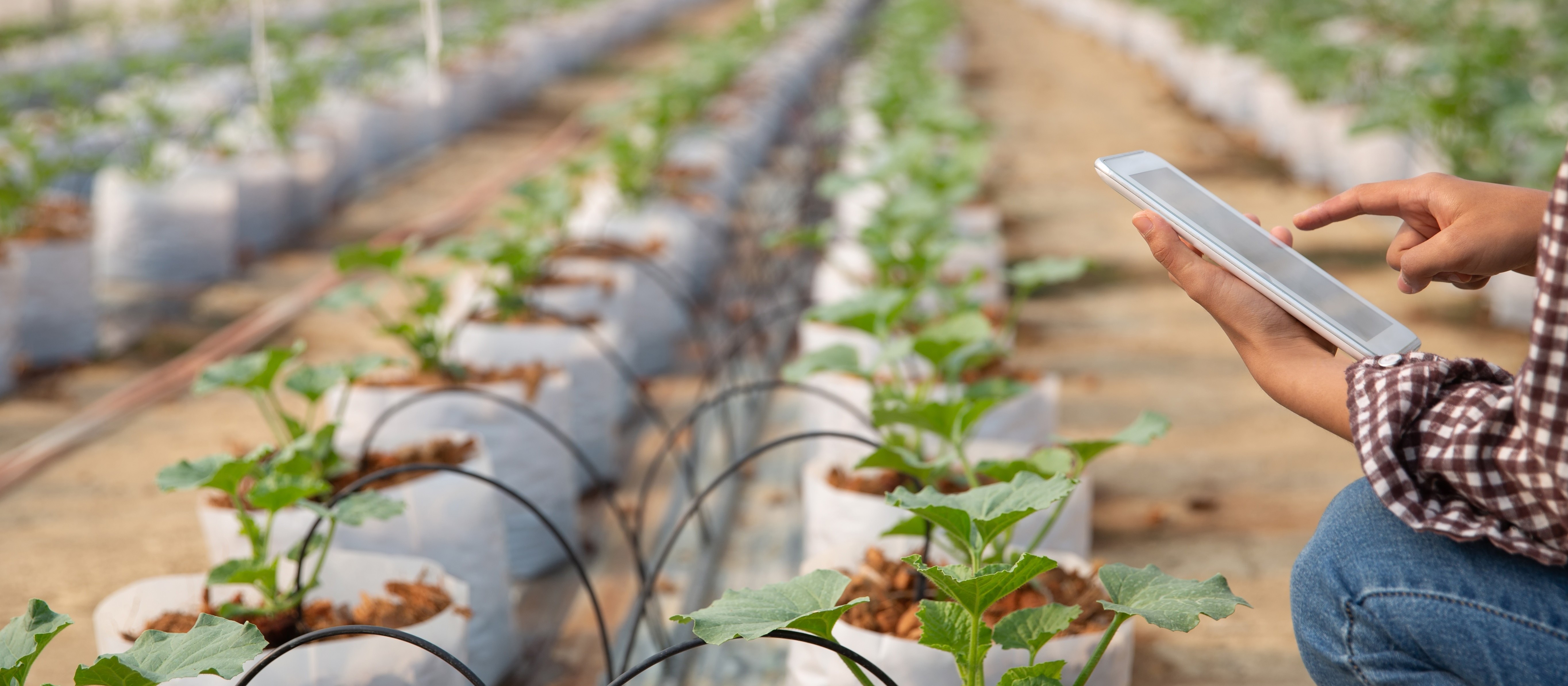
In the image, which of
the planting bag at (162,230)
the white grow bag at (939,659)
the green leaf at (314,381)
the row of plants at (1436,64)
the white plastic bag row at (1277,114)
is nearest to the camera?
the white grow bag at (939,659)

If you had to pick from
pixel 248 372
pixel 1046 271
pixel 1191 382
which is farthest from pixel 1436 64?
pixel 248 372

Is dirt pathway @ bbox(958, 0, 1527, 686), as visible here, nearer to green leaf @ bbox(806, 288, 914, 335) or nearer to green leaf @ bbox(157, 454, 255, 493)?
green leaf @ bbox(806, 288, 914, 335)

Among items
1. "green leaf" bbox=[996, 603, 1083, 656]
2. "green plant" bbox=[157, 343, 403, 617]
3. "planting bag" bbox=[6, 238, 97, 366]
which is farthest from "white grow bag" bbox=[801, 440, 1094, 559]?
"planting bag" bbox=[6, 238, 97, 366]

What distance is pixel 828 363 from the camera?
1831mm

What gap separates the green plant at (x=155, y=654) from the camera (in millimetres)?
1032

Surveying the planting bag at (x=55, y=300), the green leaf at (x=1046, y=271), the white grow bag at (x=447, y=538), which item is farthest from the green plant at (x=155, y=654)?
the planting bag at (x=55, y=300)

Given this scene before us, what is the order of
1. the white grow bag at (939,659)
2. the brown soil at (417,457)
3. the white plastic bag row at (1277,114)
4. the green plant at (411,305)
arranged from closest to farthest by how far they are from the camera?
the white grow bag at (939,659) → the brown soil at (417,457) → the green plant at (411,305) → the white plastic bag row at (1277,114)

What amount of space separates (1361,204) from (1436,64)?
13.5 ft

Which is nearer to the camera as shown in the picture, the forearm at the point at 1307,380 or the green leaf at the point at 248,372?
the forearm at the point at 1307,380

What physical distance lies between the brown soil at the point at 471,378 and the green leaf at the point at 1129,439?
1125 millimetres

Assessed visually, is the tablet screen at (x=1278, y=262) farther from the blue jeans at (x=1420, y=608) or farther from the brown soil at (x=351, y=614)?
the brown soil at (x=351, y=614)

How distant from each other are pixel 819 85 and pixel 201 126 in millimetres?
4272

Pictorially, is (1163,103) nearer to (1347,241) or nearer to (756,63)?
(756,63)

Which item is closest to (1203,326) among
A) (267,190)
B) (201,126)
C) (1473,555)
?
(1473,555)
